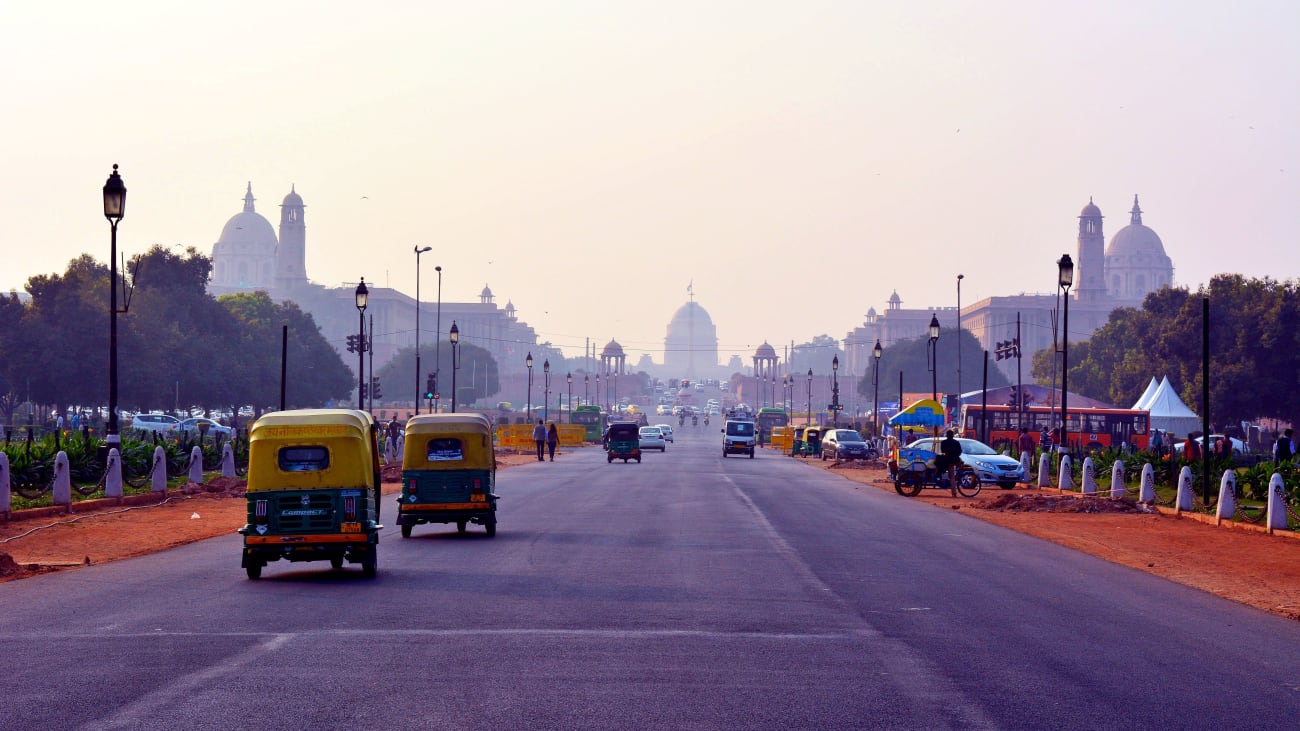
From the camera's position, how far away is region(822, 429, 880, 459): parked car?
6147 centimetres

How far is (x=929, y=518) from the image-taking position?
2716 cm

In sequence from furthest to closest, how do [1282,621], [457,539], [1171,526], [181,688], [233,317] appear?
[233,317]
[1171,526]
[457,539]
[1282,621]
[181,688]

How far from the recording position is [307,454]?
1563 centimetres

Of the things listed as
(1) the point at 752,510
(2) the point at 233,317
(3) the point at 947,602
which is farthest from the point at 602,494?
(2) the point at 233,317

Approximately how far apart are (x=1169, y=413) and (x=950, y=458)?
147 ft

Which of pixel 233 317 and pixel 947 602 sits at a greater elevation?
pixel 233 317

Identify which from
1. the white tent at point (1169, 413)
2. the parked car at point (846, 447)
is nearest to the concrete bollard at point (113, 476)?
the parked car at point (846, 447)

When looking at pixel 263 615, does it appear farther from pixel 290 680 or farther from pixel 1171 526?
pixel 1171 526

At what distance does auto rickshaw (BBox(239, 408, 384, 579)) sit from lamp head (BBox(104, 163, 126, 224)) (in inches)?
491

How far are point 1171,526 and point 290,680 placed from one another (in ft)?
66.8

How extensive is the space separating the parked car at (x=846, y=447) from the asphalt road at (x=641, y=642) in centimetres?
4172

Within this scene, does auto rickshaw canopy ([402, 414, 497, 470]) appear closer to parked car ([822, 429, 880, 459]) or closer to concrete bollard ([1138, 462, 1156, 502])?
concrete bollard ([1138, 462, 1156, 502])

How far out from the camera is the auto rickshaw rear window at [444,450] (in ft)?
68.3

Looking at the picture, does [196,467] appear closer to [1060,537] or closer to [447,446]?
[447,446]
